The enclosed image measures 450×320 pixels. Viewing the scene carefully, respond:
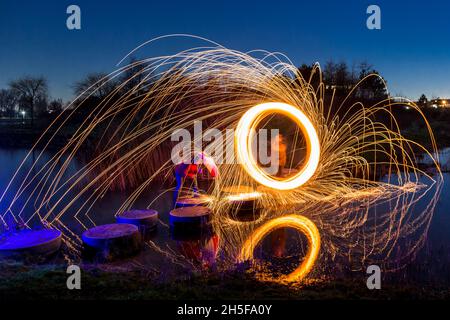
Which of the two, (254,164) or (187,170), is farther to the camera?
(187,170)

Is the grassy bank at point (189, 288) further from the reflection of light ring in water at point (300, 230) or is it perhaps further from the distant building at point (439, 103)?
the distant building at point (439, 103)

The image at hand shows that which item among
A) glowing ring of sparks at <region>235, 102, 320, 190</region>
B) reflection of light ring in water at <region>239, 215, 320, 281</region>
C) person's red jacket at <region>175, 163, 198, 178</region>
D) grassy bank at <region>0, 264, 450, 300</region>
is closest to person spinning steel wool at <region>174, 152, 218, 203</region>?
person's red jacket at <region>175, 163, 198, 178</region>

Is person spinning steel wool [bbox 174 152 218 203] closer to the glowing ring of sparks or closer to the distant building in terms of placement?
the glowing ring of sparks

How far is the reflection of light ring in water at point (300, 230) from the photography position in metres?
5.31

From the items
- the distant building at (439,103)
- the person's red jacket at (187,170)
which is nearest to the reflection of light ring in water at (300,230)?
the person's red jacket at (187,170)

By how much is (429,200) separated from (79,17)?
9222 mm

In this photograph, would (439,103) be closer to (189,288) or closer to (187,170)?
(187,170)

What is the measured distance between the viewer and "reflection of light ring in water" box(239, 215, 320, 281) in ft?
17.4

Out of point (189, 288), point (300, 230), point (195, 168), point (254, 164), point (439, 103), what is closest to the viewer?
point (189, 288)

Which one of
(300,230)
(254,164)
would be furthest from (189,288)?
(254,164)

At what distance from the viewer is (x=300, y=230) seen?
24.5 ft

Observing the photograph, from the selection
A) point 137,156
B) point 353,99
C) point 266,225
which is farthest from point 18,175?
point 353,99

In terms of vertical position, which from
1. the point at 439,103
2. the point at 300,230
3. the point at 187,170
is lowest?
the point at 300,230
